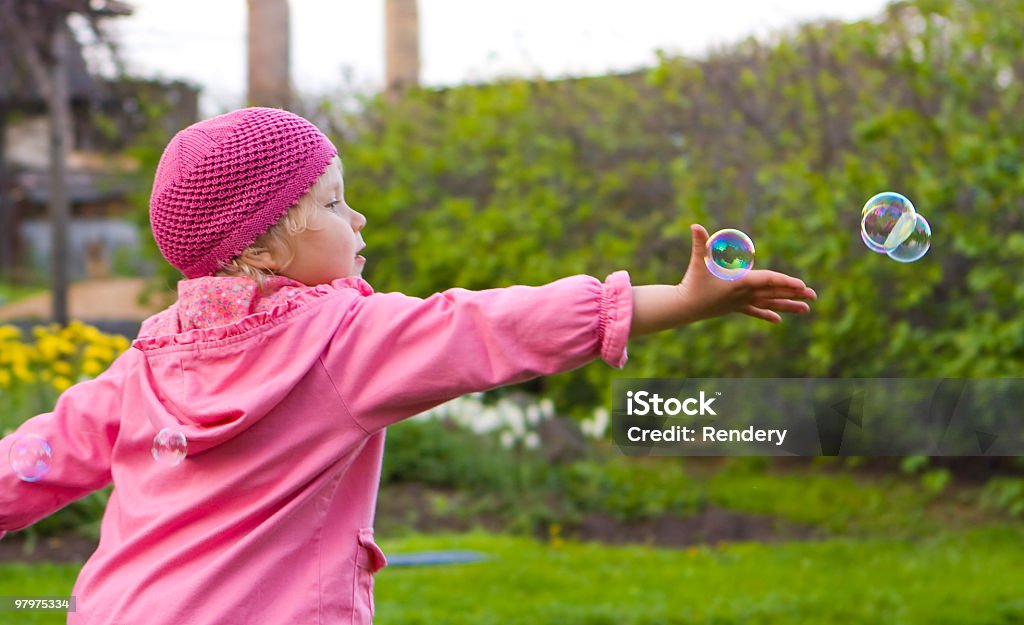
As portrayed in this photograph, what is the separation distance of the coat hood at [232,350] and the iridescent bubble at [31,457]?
232 mm

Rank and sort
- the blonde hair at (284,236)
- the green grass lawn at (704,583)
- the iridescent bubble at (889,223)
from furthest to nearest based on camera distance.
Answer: the green grass lawn at (704,583), the iridescent bubble at (889,223), the blonde hair at (284,236)

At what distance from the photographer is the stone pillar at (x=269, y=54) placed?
9.55 metres

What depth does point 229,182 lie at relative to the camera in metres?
1.92

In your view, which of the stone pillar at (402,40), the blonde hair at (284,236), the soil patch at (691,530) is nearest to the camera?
the blonde hair at (284,236)

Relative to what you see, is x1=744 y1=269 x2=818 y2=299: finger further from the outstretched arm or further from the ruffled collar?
the ruffled collar

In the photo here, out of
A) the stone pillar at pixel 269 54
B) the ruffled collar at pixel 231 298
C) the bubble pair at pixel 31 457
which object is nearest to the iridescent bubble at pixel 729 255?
the ruffled collar at pixel 231 298

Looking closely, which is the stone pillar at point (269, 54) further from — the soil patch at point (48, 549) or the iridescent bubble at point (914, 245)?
the iridescent bubble at point (914, 245)

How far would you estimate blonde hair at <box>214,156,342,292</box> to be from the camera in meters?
1.95

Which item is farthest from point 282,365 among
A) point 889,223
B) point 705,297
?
point 889,223

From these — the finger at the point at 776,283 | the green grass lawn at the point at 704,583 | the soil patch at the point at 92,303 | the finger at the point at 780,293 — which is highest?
the finger at the point at 776,283

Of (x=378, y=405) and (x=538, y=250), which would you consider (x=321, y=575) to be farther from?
(x=538, y=250)

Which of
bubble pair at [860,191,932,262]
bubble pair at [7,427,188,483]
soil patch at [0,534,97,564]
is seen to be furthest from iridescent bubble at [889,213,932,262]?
soil patch at [0,534,97,564]

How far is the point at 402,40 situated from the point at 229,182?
9.95 meters

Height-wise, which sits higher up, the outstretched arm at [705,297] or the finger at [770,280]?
the finger at [770,280]
